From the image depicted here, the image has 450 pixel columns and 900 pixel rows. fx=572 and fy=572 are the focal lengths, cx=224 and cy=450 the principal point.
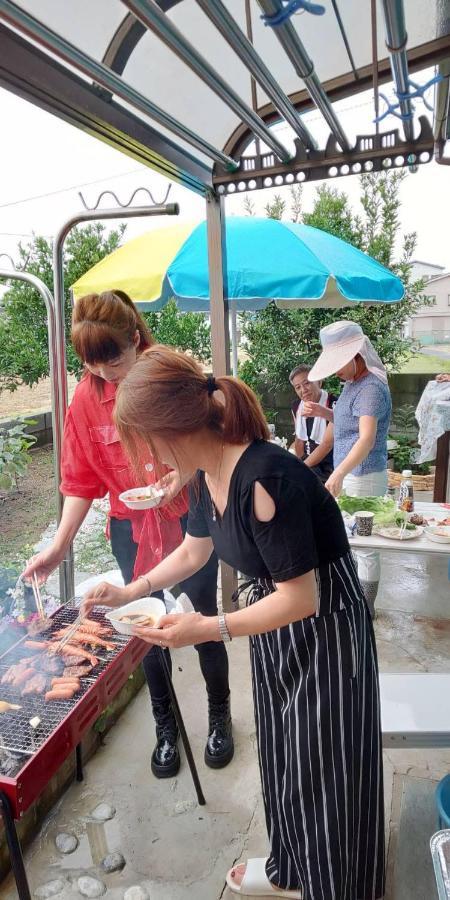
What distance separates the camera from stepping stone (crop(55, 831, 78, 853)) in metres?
2.34

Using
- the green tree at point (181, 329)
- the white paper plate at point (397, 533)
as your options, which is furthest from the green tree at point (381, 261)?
the white paper plate at point (397, 533)

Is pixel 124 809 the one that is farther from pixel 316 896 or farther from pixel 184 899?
pixel 316 896

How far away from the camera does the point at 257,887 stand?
2.07 m

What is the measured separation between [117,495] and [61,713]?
3.17 ft

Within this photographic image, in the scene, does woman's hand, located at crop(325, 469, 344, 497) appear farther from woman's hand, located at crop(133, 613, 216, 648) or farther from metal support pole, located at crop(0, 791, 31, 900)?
metal support pole, located at crop(0, 791, 31, 900)

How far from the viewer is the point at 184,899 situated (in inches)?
84.1

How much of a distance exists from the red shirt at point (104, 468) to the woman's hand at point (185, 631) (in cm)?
77

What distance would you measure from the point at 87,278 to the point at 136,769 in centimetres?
382

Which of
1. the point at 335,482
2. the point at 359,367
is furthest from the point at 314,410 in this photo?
the point at 335,482

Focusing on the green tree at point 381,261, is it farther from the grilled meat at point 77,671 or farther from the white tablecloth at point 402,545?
the grilled meat at point 77,671

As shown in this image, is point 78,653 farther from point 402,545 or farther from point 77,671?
point 402,545

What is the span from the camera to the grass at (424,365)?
9266 mm

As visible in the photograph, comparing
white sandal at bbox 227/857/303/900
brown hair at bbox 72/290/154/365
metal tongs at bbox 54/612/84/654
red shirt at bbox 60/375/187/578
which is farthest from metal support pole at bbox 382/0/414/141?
white sandal at bbox 227/857/303/900

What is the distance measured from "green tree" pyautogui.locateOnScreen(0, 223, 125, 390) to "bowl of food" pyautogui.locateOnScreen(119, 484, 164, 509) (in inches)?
117
